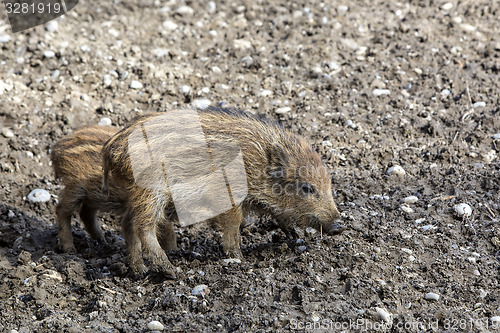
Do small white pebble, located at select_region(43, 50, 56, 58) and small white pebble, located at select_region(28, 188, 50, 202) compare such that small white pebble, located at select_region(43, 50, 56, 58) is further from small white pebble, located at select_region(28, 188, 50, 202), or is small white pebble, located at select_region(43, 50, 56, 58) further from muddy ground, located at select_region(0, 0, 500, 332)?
small white pebble, located at select_region(28, 188, 50, 202)

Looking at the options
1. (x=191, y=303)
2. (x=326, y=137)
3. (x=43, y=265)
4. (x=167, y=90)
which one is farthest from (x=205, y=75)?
(x=191, y=303)

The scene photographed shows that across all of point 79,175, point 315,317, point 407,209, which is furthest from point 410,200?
point 79,175

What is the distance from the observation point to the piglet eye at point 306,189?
17.3ft

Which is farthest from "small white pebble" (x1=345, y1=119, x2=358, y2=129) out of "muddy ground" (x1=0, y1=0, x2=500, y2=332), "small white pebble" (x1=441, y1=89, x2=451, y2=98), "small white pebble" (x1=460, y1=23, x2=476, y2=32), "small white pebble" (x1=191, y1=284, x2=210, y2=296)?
"small white pebble" (x1=191, y1=284, x2=210, y2=296)

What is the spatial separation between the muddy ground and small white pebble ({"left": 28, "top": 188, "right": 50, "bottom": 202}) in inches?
3.1

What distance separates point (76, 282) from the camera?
4793 millimetres

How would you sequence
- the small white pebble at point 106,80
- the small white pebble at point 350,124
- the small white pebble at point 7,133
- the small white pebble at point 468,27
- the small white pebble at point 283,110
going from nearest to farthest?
1. the small white pebble at point 7,133
2. the small white pebble at point 350,124
3. the small white pebble at point 283,110
4. the small white pebble at point 106,80
5. the small white pebble at point 468,27

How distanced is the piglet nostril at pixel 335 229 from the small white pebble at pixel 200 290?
1.26 metres

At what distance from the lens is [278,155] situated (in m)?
5.18

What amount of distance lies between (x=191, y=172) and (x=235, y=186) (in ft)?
1.39

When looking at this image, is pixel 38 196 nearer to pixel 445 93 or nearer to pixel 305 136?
pixel 305 136

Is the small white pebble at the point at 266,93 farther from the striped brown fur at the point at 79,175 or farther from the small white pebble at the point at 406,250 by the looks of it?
the small white pebble at the point at 406,250

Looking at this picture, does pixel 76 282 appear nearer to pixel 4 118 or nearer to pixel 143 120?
pixel 143 120

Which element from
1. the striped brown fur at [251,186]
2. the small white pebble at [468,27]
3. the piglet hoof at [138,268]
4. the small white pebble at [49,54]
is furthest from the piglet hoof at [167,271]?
the small white pebble at [468,27]
